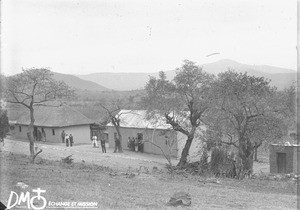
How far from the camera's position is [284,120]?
22.5 m

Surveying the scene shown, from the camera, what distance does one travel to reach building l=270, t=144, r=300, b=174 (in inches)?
1105

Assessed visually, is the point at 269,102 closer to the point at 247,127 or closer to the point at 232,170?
the point at 247,127

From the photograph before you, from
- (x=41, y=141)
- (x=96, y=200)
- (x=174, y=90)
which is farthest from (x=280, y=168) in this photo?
(x=96, y=200)

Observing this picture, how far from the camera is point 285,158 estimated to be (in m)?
29.0

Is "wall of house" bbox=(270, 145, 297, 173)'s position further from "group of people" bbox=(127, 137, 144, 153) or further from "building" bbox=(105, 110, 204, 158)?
"group of people" bbox=(127, 137, 144, 153)

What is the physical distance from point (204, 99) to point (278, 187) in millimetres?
9361

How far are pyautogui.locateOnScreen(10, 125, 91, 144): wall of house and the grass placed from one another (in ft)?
38.7

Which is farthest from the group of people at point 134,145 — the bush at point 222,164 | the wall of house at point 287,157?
the bush at point 222,164

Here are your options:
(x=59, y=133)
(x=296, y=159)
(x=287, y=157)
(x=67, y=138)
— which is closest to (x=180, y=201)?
(x=296, y=159)

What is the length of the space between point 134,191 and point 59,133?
20.3 meters

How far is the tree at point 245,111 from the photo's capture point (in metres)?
21.9

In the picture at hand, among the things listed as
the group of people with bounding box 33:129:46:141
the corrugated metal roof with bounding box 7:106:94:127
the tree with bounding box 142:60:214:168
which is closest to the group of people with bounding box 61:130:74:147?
the corrugated metal roof with bounding box 7:106:94:127

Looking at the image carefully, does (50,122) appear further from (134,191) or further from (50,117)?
(134,191)

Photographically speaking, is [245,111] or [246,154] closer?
[245,111]
